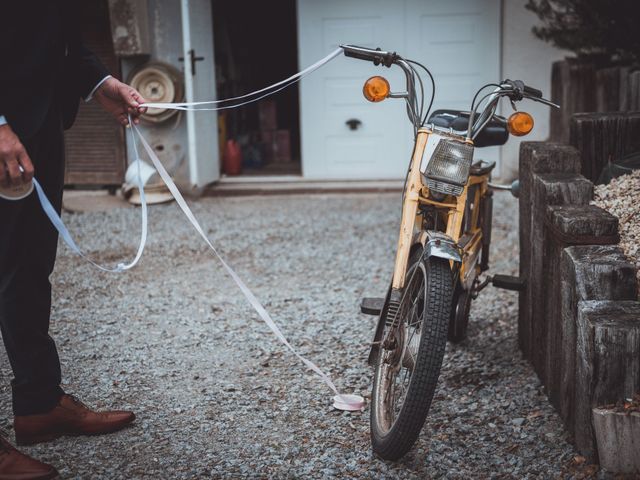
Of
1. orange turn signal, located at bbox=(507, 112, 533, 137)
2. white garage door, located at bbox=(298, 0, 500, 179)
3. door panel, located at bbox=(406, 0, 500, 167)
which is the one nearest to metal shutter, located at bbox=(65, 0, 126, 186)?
white garage door, located at bbox=(298, 0, 500, 179)

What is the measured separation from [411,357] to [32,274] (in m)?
1.37

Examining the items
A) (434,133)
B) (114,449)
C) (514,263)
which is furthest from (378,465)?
(514,263)

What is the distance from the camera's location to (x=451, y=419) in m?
3.05

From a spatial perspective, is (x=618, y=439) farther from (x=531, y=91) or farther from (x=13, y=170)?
(x=13, y=170)

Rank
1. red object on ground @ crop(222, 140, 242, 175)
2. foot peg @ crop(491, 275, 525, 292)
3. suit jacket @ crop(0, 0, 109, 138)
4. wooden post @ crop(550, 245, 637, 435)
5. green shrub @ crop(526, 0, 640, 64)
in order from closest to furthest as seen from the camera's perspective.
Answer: suit jacket @ crop(0, 0, 109, 138)
wooden post @ crop(550, 245, 637, 435)
foot peg @ crop(491, 275, 525, 292)
green shrub @ crop(526, 0, 640, 64)
red object on ground @ crop(222, 140, 242, 175)

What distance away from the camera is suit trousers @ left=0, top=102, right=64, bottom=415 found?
2623 millimetres

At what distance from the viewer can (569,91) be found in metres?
6.69

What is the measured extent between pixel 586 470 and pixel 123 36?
6.40 m

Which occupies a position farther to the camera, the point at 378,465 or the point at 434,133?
the point at 434,133

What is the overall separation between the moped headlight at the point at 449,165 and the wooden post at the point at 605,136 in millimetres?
1256

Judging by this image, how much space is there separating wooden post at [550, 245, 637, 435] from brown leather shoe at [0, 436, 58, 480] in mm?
1826

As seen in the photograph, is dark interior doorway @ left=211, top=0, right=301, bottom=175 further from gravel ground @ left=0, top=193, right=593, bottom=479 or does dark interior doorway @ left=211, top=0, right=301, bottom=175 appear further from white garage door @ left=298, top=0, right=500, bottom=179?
gravel ground @ left=0, top=193, right=593, bottom=479

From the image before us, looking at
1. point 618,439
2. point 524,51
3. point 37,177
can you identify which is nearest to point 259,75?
point 524,51

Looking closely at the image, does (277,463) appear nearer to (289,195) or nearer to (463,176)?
(463,176)
